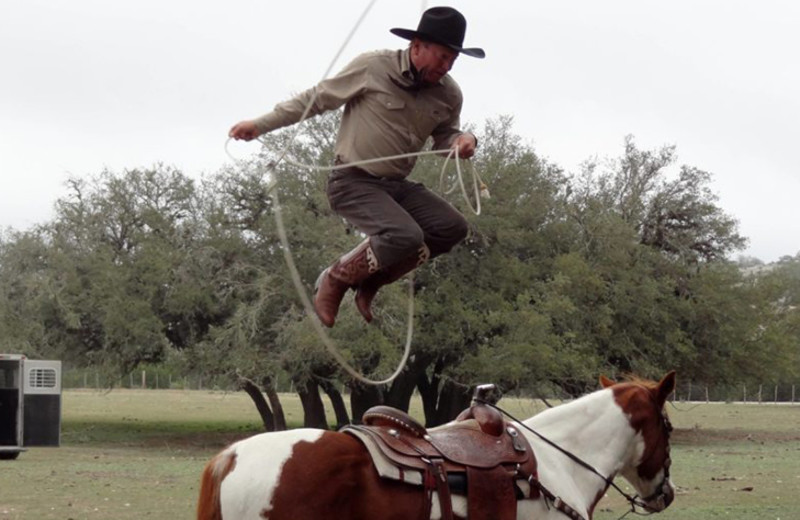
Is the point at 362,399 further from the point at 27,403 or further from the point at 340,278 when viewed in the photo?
the point at 340,278

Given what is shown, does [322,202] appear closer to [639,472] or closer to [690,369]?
[690,369]

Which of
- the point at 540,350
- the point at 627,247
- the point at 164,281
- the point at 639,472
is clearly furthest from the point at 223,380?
the point at 639,472

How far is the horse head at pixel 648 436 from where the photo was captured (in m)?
7.58

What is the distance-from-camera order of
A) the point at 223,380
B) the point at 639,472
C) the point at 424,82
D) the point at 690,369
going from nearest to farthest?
the point at 424,82, the point at 639,472, the point at 223,380, the point at 690,369

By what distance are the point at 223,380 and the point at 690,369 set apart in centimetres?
1518

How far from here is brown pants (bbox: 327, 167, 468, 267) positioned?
673 cm

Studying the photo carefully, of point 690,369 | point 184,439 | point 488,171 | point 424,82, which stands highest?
point 488,171

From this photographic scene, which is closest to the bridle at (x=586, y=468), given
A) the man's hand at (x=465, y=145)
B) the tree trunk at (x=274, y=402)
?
the man's hand at (x=465, y=145)

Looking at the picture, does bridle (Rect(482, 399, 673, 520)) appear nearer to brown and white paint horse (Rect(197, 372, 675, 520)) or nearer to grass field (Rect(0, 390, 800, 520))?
brown and white paint horse (Rect(197, 372, 675, 520))

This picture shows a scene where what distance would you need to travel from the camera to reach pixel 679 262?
39.7 m

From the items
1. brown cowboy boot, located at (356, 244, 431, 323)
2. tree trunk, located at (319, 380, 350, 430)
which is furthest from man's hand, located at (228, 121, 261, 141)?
tree trunk, located at (319, 380, 350, 430)

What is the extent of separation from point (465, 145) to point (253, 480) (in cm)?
220

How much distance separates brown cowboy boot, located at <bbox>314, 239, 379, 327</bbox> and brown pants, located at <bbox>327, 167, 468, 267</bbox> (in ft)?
0.42

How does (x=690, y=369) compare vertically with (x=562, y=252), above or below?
below
